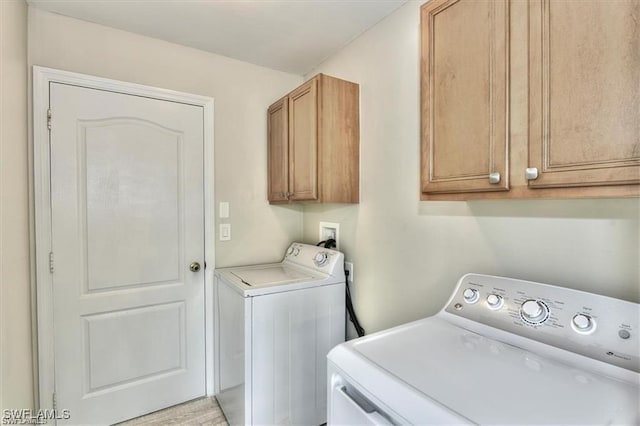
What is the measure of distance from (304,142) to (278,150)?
38 centimetres

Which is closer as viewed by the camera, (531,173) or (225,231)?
(531,173)

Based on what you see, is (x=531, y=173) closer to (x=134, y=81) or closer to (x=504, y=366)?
(x=504, y=366)

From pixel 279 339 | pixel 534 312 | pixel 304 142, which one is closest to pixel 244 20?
pixel 304 142

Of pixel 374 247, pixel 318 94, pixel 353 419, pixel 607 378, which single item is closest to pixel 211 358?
pixel 374 247

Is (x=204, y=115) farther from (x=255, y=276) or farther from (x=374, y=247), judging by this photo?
(x=374, y=247)

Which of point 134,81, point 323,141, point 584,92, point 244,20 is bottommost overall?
point 584,92

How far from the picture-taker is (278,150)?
2.26 metres

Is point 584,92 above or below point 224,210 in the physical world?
above

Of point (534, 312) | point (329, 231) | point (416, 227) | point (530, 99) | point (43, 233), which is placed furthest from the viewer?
point (329, 231)

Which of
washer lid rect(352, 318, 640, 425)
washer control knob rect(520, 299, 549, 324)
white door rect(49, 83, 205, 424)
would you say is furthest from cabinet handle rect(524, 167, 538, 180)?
white door rect(49, 83, 205, 424)

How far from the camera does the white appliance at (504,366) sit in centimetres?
70

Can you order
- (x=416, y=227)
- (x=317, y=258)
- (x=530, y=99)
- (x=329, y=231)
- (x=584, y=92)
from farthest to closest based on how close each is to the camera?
(x=329, y=231) < (x=317, y=258) < (x=416, y=227) < (x=530, y=99) < (x=584, y=92)

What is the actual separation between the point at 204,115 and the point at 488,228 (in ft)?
6.28

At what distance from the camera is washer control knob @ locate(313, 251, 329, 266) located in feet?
6.57
